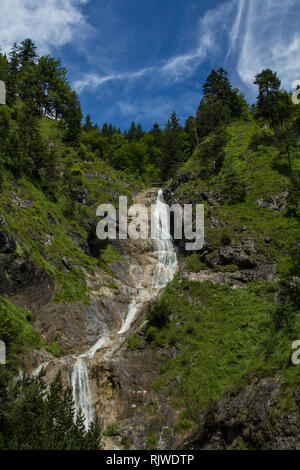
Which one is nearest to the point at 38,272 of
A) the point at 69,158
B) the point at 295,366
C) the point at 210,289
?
the point at 210,289

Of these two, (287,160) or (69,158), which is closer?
(287,160)

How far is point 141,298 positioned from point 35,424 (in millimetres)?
21408

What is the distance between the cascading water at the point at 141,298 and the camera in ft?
66.6

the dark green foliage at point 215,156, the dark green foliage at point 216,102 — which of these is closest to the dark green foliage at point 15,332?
the dark green foliage at point 215,156

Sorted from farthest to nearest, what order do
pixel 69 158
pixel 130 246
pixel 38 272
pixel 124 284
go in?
pixel 69 158, pixel 130 246, pixel 124 284, pixel 38 272

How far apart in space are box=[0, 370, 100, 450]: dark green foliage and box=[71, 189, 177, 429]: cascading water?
629 centimetres

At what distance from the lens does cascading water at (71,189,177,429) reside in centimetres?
2030

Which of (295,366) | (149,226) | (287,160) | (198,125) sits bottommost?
(295,366)

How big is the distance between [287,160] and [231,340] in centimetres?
3059

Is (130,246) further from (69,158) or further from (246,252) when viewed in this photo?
(69,158)

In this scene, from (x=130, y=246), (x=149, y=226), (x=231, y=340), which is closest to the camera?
(x=231, y=340)

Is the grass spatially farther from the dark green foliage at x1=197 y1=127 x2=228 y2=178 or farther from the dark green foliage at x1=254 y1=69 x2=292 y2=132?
the dark green foliage at x1=254 y1=69 x2=292 y2=132

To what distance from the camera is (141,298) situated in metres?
33.4

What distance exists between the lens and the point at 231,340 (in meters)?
22.7
